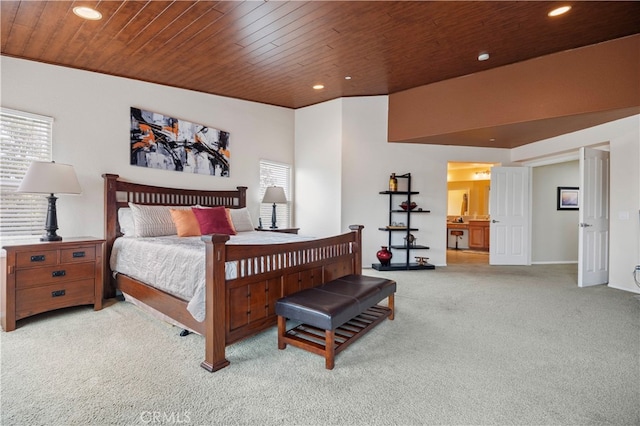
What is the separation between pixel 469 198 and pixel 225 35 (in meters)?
8.41

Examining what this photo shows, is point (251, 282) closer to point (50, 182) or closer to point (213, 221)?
point (213, 221)

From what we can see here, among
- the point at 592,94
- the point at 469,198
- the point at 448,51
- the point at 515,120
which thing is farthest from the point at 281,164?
the point at 469,198

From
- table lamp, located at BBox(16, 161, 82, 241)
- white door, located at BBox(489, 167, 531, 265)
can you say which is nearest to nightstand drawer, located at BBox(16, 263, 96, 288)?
Answer: table lamp, located at BBox(16, 161, 82, 241)

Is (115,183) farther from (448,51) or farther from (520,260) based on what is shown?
(520,260)

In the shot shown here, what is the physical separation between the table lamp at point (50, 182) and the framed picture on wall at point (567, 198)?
8.25 m

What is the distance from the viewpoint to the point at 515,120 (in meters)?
4.32

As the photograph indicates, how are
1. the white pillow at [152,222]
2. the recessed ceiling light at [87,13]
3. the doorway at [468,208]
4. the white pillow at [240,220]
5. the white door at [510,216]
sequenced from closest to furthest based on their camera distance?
the recessed ceiling light at [87,13]
the white pillow at [152,222]
the white pillow at [240,220]
the white door at [510,216]
the doorway at [468,208]

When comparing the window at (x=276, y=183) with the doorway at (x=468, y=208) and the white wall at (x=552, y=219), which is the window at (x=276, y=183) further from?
the white wall at (x=552, y=219)

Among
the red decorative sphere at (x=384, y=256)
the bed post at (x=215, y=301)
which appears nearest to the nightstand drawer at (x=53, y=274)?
the bed post at (x=215, y=301)

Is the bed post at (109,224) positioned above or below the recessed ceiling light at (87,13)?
below

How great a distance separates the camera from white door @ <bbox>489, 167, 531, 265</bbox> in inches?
242

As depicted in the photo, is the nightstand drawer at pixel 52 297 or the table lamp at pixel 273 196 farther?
the table lamp at pixel 273 196

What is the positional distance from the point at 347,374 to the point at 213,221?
8.15 feet

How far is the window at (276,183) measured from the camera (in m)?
5.63
